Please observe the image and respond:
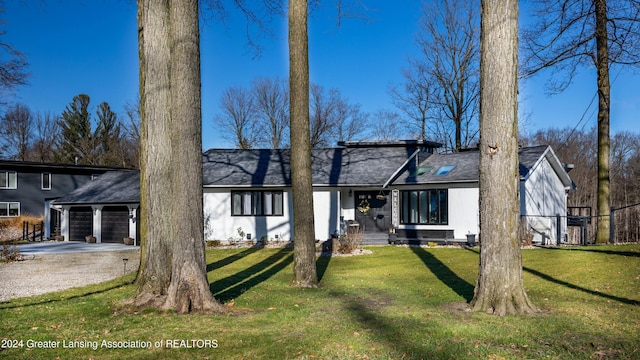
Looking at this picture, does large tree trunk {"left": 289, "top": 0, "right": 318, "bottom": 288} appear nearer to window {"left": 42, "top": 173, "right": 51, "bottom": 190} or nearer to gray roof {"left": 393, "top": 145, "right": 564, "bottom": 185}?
gray roof {"left": 393, "top": 145, "right": 564, "bottom": 185}

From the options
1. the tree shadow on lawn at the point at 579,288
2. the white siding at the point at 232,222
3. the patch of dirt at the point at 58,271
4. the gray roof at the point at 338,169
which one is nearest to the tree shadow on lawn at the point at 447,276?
the tree shadow on lawn at the point at 579,288

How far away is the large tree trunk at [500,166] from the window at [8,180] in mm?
36964

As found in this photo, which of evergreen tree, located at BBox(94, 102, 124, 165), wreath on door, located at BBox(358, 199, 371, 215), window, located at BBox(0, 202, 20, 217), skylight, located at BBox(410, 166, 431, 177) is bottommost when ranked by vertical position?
window, located at BBox(0, 202, 20, 217)

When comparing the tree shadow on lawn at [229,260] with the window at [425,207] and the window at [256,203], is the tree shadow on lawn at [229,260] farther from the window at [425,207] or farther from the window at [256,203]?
the window at [425,207]

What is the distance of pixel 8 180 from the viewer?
36094mm

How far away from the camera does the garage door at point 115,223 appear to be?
1075 inches

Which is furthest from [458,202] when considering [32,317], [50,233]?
[50,233]

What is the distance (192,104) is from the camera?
852 cm

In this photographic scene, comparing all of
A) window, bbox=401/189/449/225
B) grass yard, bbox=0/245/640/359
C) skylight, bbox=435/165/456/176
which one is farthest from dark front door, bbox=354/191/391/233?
grass yard, bbox=0/245/640/359

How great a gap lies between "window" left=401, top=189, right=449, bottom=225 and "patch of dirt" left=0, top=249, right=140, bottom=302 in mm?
12009

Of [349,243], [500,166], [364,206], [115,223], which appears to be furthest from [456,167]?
[115,223]

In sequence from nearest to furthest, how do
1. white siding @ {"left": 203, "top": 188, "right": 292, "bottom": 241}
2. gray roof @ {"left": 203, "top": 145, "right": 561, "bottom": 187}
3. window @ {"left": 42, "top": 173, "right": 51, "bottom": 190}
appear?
gray roof @ {"left": 203, "top": 145, "right": 561, "bottom": 187}, white siding @ {"left": 203, "top": 188, "right": 292, "bottom": 241}, window @ {"left": 42, "top": 173, "right": 51, "bottom": 190}

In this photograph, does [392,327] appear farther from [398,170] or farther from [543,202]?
[543,202]

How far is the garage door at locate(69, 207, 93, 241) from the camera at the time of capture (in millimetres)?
29078
